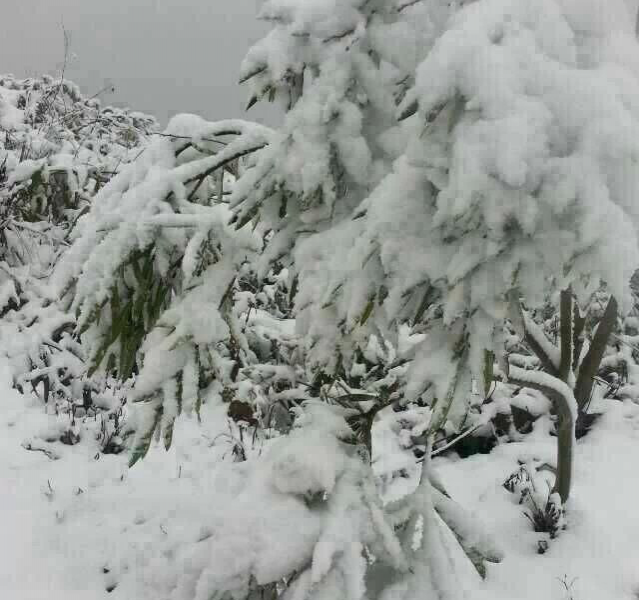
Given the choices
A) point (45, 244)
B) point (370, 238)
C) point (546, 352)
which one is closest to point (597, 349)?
point (546, 352)

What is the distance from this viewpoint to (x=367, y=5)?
1.13 m

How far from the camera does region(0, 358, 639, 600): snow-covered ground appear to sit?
6.99 ft

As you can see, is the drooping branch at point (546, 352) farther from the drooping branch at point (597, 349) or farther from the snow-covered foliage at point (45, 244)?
the snow-covered foliage at point (45, 244)

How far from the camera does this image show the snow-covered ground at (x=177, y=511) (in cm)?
213

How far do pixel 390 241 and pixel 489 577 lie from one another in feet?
5.50

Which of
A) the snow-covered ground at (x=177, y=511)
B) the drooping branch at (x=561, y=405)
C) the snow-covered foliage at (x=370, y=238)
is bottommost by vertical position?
the snow-covered ground at (x=177, y=511)

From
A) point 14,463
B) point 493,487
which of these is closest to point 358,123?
point 493,487

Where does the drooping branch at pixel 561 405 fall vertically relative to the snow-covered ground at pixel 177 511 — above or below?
above

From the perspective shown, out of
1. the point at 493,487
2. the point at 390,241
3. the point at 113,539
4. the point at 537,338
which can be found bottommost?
the point at 113,539

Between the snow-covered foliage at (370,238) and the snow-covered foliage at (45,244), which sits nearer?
the snow-covered foliage at (370,238)

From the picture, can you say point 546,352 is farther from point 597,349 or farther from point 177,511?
point 177,511

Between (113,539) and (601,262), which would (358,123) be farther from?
(113,539)

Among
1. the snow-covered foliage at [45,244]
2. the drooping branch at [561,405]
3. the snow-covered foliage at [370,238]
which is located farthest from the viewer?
the snow-covered foliage at [45,244]

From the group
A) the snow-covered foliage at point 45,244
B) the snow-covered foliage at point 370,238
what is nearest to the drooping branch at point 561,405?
the snow-covered foliage at point 370,238
